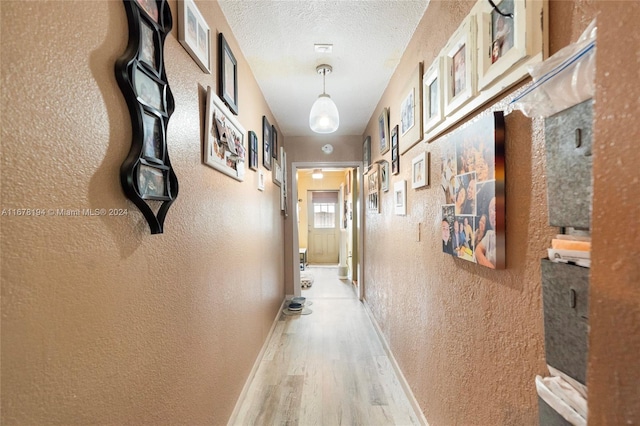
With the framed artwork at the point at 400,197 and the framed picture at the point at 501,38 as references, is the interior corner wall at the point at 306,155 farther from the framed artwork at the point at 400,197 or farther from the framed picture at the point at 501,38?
the framed picture at the point at 501,38

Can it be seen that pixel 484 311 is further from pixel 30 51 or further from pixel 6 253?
pixel 30 51

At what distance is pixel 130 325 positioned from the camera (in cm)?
75

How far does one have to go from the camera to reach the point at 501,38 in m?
0.85

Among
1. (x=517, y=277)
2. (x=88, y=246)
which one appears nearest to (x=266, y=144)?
(x=88, y=246)

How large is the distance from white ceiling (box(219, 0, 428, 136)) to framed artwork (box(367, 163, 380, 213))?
2.39 feet

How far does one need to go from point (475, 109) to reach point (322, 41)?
1216 millimetres

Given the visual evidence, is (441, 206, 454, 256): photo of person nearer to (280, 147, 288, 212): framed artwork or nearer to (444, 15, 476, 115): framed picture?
(444, 15, 476, 115): framed picture

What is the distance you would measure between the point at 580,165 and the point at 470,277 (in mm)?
629

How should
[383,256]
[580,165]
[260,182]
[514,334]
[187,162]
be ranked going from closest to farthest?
[580,165] → [514,334] → [187,162] → [260,182] → [383,256]

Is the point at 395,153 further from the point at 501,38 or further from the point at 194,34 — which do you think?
the point at 194,34

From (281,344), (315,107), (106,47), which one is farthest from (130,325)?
(281,344)

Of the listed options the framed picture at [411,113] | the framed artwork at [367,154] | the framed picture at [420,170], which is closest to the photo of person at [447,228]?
the framed picture at [420,170]

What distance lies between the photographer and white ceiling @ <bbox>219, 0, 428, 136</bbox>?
58.6 inches

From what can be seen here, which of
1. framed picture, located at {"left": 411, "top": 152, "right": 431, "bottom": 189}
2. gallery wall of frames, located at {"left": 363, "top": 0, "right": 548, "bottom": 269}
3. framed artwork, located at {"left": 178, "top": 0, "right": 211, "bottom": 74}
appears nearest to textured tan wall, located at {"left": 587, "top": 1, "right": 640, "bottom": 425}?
gallery wall of frames, located at {"left": 363, "top": 0, "right": 548, "bottom": 269}
